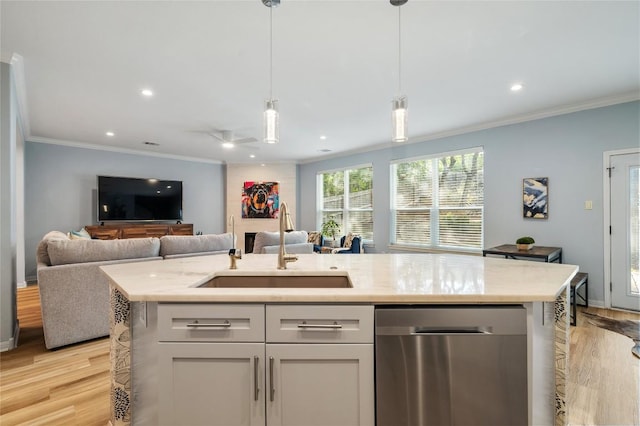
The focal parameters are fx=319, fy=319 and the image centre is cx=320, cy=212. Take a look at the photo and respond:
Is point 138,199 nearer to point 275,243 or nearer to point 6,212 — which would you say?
point 275,243

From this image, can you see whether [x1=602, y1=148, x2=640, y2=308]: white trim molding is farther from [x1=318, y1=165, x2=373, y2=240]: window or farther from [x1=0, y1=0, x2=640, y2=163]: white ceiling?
[x1=318, y1=165, x2=373, y2=240]: window

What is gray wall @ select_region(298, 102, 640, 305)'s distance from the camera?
3.85m

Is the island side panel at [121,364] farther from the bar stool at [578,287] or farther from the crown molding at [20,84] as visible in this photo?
the bar stool at [578,287]

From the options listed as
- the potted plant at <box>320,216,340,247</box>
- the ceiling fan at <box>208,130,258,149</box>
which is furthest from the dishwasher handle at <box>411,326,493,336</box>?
the potted plant at <box>320,216,340,247</box>

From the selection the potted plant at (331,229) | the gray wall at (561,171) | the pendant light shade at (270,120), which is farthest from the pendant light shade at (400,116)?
Answer: the potted plant at (331,229)

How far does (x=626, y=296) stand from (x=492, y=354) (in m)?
3.79

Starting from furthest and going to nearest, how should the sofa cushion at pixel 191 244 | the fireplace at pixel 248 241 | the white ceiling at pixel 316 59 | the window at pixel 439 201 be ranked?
the fireplace at pixel 248 241
the window at pixel 439 201
the sofa cushion at pixel 191 244
the white ceiling at pixel 316 59

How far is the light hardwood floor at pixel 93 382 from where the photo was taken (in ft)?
6.14

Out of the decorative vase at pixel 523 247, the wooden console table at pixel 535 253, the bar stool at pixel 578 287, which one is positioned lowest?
the bar stool at pixel 578 287

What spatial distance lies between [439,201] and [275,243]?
9.77ft

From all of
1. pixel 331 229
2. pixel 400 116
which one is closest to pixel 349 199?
pixel 331 229

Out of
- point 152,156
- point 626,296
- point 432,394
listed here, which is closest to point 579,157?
point 626,296

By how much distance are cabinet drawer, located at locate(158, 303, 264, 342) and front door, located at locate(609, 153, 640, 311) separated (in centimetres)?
446

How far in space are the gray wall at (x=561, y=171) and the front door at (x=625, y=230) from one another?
0.12 metres
